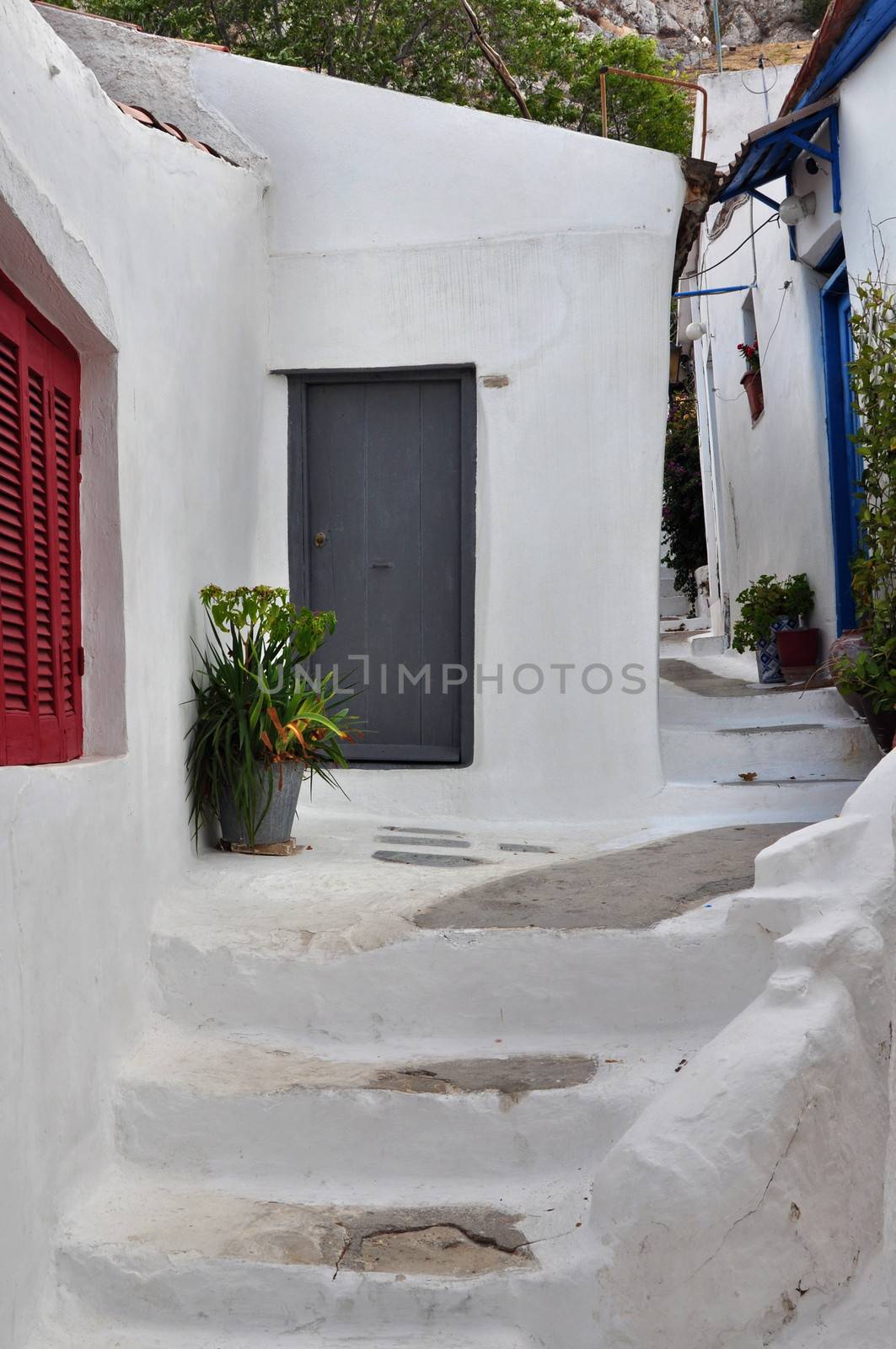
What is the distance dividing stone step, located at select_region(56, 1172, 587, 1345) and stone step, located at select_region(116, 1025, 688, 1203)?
0.14 meters

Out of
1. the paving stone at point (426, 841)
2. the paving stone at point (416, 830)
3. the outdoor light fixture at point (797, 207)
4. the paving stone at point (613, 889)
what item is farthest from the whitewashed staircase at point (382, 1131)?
the outdoor light fixture at point (797, 207)

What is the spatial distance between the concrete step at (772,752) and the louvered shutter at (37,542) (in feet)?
10.4

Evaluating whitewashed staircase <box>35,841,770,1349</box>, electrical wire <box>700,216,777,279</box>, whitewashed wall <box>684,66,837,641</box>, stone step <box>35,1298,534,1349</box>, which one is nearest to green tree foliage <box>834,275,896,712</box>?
whitewashed wall <box>684,66,837,641</box>

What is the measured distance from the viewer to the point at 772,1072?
258 centimetres

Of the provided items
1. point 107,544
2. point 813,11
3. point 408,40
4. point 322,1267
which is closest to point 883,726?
point 107,544

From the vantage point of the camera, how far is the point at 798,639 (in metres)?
7.11

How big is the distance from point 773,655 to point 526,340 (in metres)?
2.89

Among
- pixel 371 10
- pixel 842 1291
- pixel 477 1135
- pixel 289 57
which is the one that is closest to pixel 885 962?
pixel 842 1291

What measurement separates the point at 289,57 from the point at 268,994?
1057 centimetres

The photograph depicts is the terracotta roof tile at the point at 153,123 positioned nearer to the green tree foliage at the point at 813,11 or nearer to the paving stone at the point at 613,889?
the paving stone at the point at 613,889

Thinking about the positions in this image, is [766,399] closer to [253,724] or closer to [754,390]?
[754,390]

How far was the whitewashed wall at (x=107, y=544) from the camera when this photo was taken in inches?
102

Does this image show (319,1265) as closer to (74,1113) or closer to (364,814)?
(74,1113)

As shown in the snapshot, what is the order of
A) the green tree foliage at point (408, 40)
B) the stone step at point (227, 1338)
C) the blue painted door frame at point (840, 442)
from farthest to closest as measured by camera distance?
the green tree foliage at point (408, 40), the blue painted door frame at point (840, 442), the stone step at point (227, 1338)
